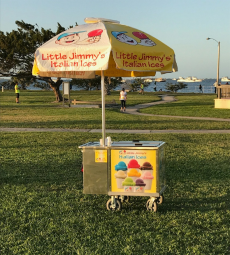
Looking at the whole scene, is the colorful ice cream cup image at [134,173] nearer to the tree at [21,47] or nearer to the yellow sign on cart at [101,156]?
the yellow sign on cart at [101,156]

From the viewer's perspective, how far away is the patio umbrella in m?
5.56

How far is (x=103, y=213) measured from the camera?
18.7ft

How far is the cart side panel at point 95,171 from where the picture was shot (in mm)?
5816

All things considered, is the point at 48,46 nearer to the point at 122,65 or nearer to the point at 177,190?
the point at 122,65

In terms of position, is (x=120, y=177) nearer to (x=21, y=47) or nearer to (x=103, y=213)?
(x=103, y=213)

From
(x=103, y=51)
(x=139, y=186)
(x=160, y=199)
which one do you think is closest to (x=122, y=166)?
(x=139, y=186)

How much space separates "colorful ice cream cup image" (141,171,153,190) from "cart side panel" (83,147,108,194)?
0.56 metres

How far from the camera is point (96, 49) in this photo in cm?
554

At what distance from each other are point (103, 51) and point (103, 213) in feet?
7.47

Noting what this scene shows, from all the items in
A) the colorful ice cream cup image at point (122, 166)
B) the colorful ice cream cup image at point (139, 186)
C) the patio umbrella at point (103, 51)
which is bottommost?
the colorful ice cream cup image at point (139, 186)

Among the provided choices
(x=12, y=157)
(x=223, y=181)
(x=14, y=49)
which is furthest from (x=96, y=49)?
(x=14, y=49)

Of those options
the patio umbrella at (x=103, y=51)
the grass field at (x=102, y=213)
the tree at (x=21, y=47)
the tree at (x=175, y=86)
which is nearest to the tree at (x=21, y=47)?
the tree at (x=21, y=47)

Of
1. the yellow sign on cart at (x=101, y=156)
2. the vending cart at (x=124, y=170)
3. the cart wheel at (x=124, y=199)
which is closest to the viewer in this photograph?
the vending cart at (x=124, y=170)

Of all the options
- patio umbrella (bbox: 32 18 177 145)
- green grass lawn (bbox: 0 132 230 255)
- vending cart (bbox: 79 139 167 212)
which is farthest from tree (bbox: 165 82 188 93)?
vending cart (bbox: 79 139 167 212)
